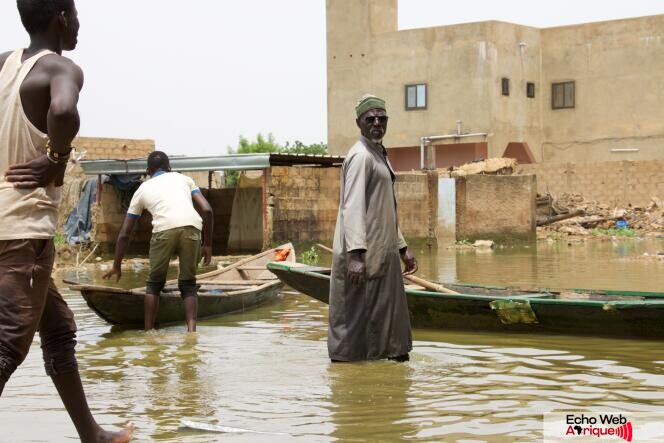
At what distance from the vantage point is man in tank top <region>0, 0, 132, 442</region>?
373cm

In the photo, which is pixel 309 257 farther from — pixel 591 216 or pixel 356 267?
pixel 591 216

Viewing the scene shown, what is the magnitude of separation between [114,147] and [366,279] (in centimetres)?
2046

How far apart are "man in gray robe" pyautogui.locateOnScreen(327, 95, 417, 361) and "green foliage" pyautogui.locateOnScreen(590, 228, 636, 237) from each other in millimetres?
21651

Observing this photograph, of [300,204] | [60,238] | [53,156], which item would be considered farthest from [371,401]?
[60,238]

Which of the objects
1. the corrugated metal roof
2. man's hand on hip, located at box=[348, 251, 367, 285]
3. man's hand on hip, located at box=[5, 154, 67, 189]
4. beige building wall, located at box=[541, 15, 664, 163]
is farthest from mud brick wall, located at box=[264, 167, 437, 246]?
beige building wall, located at box=[541, 15, 664, 163]

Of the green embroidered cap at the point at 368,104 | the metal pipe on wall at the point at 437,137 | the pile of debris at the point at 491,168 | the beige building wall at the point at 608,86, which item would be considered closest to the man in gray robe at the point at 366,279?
the green embroidered cap at the point at 368,104

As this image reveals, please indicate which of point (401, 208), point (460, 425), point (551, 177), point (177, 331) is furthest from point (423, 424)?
point (551, 177)

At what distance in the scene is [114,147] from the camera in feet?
85.5

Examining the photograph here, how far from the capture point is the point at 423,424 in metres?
5.17

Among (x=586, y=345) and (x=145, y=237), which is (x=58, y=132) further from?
(x=145, y=237)

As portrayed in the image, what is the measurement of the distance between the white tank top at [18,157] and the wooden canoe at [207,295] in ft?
16.5

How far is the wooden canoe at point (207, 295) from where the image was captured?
29.4 feet

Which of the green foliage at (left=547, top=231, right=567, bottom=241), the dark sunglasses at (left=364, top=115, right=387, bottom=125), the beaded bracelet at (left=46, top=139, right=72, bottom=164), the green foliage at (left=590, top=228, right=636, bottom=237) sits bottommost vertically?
the green foliage at (left=547, top=231, right=567, bottom=241)

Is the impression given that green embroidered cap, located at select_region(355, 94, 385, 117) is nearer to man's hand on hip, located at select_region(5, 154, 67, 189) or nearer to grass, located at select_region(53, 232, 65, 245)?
man's hand on hip, located at select_region(5, 154, 67, 189)
